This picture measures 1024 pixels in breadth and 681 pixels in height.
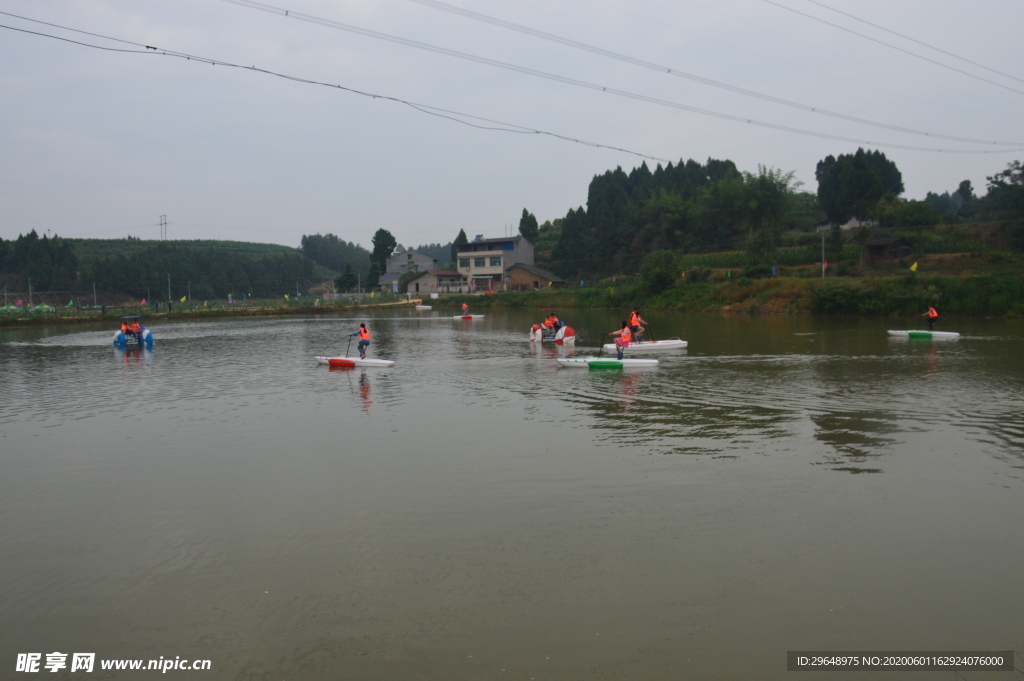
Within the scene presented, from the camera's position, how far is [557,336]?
31734 mm

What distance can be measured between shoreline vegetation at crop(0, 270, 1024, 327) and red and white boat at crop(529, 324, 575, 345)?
973 inches

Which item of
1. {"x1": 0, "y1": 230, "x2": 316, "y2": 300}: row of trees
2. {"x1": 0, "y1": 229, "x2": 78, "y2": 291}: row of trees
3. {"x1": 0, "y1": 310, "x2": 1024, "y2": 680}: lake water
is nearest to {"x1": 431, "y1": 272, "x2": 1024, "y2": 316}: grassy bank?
{"x1": 0, "y1": 310, "x2": 1024, "y2": 680}: lake water

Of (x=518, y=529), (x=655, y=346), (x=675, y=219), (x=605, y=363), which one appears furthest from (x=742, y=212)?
(x=518, y=529)

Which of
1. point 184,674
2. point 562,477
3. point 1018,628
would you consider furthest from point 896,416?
point 184,674

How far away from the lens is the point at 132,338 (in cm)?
3334

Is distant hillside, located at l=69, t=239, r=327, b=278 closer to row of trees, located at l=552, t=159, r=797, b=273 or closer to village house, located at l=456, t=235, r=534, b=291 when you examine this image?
village house, located at l=456, t=235, r=534, b=291

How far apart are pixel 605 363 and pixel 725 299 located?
3746 centimetres

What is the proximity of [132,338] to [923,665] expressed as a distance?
35506 mm

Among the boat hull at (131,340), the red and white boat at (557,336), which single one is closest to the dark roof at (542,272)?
the red and white boat at (557,336)

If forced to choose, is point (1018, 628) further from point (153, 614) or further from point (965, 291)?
point (965, 291)

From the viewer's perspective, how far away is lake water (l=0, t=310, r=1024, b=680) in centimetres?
594

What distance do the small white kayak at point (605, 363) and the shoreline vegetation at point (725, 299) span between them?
99.3 ft

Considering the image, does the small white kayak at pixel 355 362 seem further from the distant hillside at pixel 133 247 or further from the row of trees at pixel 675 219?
the distant hillside at pixel 133 247

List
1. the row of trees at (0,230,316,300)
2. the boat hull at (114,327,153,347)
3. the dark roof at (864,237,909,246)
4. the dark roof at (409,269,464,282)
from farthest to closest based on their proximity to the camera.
Result: the dark roof at (409,269,464,282), the row of trees at (0,230,316,300), the dark roof at (864,237,909,246), the boat hull at (114,327,153,347)
